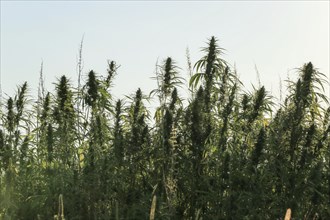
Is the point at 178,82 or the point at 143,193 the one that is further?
the point at 178,82

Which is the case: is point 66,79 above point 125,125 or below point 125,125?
above

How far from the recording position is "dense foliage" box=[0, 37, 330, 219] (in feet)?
16.4

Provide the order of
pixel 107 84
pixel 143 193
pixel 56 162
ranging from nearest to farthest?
pixel 143 193
pixel 56 162
pixel 107 84

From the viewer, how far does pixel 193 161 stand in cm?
525

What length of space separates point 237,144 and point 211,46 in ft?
5.25

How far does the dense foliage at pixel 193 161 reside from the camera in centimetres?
500

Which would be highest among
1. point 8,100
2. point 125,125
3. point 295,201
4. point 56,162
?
point 8,100

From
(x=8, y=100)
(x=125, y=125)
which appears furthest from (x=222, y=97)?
(x=8, y=100)

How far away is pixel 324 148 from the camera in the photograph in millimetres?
5398

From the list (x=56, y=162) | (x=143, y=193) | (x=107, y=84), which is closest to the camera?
(x=143, y=193)

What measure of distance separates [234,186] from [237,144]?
0.62m

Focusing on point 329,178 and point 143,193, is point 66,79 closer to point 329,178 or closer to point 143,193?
point 143,193

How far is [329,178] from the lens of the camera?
495 cm

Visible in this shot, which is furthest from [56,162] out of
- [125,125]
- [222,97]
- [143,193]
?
[222,97]
